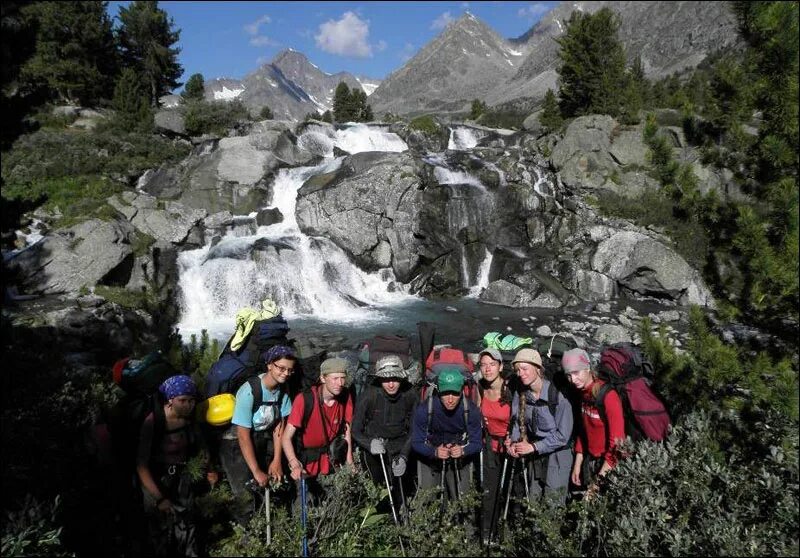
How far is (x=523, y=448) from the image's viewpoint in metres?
4.29

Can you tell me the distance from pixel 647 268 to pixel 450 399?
58.6ft

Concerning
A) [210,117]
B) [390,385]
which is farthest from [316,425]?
[210,117]

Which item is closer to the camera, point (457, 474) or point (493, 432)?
point (457, 474)

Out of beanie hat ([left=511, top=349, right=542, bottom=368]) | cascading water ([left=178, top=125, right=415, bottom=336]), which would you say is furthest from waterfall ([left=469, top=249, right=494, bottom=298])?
beanie hat ([left=511, top=349, right=542, bottom=368])

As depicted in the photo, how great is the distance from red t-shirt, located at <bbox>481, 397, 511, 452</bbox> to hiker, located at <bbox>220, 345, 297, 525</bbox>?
2.05 metres

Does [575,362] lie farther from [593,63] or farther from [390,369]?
[593,63]

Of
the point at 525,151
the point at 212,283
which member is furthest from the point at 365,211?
the point at 525,151

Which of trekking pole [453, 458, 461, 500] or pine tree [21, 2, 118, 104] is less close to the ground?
pine tree [21, 2, 118, 104]

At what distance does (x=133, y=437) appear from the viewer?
3.56 meters

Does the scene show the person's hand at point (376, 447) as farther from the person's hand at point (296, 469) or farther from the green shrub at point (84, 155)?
the green shrub at point (84, 155)

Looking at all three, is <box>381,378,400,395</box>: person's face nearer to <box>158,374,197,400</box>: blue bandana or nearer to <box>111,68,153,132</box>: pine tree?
<box>158,374,197,400</box>: blue bandana

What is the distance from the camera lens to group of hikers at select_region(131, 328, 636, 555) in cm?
413

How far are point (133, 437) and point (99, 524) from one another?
86 cm

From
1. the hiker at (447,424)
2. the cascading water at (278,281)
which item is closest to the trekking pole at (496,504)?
the hiker at (447,424)
